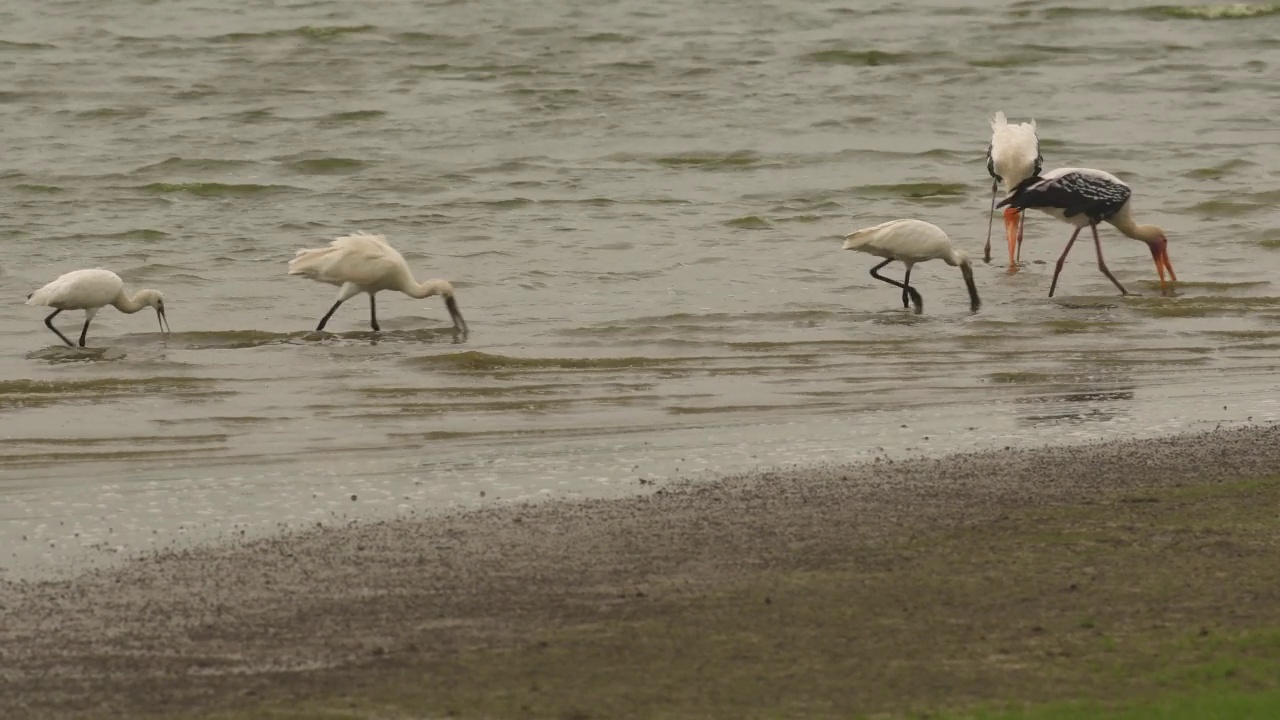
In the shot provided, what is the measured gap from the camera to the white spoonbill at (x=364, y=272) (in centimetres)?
1354

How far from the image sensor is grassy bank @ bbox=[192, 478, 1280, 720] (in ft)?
17.7

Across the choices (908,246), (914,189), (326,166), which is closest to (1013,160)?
(914,189)

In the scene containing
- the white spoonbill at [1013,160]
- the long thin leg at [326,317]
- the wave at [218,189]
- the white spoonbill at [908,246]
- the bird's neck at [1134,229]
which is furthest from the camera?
the wave at [218,189]

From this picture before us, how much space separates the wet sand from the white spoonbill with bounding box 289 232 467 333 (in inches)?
215

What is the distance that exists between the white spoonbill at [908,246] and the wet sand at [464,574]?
574 cm

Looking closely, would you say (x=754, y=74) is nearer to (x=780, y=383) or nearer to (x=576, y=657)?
(x=780, y=383)

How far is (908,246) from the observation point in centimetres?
1453

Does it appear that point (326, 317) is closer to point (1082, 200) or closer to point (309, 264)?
point (309, 264)

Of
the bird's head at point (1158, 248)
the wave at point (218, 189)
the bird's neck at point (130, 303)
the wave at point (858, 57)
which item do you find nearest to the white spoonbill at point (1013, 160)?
the bird's head at point (1158, 248)

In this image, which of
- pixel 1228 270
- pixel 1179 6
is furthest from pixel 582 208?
pixel 1179 6

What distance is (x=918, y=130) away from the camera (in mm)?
23906

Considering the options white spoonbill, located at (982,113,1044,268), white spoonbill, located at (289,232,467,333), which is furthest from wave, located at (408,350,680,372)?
white spoonbill, located at (982,113,1044,268)

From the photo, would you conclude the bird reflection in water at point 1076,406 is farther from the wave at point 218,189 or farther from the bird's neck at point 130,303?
the wave at point 218,189

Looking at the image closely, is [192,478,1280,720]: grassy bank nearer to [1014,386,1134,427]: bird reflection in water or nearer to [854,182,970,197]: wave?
[1014,386,1134,427]: bird reflection in water
